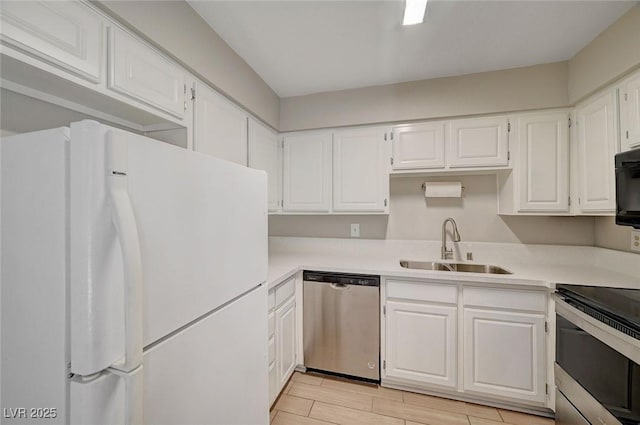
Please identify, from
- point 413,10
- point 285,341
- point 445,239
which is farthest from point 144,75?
point 445,239

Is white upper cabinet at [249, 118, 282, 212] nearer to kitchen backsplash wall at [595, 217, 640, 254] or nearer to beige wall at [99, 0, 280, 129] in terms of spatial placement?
beige wall at [99, 0, 280, 129]

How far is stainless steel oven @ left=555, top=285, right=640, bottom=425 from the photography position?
1.03 meters

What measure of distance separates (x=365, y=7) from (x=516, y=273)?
76.7 inches

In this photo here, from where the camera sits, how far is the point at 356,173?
7.73ft

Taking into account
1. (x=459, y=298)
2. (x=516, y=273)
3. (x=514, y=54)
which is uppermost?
(x=514, y=54)

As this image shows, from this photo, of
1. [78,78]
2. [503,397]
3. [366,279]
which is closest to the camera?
[78,78]

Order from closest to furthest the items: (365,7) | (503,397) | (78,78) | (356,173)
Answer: (78,78) < (365,7) < (503,397) < (356,173)

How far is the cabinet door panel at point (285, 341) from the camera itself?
5.83 ft

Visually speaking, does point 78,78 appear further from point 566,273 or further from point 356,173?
point 566,273

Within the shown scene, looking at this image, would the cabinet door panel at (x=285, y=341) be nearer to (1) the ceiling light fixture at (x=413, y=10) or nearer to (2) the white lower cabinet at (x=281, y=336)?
(2) the white lower cabinet at (x=281, y=336)

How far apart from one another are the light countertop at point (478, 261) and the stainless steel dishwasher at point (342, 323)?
0.35 ft

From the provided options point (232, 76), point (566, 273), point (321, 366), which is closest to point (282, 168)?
point (232, 76)

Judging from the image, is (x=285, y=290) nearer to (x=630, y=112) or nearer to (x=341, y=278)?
(x=341, y=278)

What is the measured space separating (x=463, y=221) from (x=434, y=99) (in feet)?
3.59
